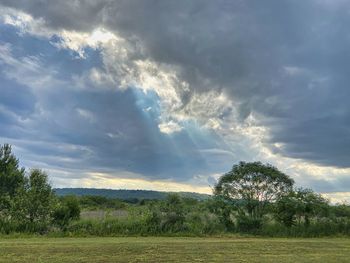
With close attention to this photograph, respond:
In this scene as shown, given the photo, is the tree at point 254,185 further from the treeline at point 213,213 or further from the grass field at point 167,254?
the grass field at point 167,254

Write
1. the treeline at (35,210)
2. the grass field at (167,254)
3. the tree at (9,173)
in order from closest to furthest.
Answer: the grass field at (167,254)
the treeline at (35,210)
the tree at (9,173)

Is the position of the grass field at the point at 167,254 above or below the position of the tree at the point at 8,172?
below

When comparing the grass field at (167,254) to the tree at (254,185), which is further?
the tree at (254,185)

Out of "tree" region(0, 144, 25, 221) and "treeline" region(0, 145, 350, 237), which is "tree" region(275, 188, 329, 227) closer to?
"treeline" region(0, 145, 350, 237)

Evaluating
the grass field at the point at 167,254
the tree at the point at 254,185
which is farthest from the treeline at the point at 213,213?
the grass field at the point at 167,254

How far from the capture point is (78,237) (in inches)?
1289

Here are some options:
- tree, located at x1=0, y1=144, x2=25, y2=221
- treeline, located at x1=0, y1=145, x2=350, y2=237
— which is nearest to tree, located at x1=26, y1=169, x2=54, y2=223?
treeline, located at x1=0, y1=145, x2=350, y2=237

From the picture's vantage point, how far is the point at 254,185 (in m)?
38.7

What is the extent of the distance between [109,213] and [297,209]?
15.9m

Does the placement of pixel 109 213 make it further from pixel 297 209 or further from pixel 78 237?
pixel 297 209

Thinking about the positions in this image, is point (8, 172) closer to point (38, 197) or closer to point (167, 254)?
point (38, 197)

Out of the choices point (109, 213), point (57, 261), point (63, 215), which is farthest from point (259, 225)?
point (57, 261)

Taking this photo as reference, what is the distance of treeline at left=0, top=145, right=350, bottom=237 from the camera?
115 feet

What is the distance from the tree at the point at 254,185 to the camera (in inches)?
1507
